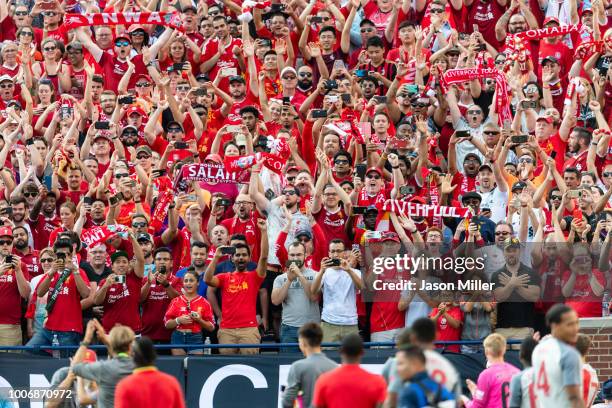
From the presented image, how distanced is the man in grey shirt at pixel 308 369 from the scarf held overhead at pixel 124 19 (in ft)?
38.2

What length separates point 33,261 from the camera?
19703 mm

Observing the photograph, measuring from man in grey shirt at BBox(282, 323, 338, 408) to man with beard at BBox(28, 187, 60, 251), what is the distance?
7748mm

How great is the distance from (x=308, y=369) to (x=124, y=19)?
12.0m

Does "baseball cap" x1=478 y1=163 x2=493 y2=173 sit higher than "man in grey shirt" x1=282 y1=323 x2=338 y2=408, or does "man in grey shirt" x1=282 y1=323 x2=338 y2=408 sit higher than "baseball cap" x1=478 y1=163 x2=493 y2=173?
"baseball cap" x1=478 y1=163 x2=493 y2=173

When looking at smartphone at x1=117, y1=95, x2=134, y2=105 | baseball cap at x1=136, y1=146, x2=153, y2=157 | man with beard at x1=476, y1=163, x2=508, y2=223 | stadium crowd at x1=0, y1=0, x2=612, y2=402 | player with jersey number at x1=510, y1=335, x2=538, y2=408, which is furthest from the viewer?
smartphone at x1=117, y1=95, x2=134, y2=105

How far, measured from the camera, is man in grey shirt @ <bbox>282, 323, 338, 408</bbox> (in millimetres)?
13578

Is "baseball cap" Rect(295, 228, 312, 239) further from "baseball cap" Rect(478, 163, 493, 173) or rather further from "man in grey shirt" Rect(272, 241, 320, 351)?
"baseball cap" Rect(478, 163, 493, 173)

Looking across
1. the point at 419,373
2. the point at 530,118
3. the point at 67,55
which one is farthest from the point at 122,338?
the point at 67,55

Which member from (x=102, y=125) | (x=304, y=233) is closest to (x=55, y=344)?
(x=304, y=233)

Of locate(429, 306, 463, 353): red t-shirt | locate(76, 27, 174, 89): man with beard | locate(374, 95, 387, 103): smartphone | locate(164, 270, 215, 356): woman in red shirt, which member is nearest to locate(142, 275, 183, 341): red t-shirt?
locate(164, 270, 215, 356): woman in red shirt

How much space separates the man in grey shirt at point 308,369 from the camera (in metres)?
13.6

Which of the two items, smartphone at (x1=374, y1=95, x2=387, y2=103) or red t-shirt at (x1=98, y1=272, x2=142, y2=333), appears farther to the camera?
smartphone at (x1=374, y1=95, x2=387, y2=103)

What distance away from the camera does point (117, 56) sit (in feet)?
80.8

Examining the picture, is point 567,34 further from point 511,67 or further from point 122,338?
point 122,338
